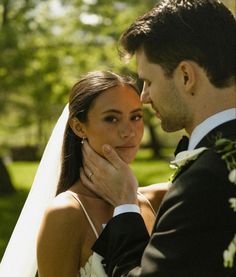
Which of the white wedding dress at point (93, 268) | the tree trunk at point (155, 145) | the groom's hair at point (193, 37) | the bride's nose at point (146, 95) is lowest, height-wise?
the tree trunk at point (155, 145)

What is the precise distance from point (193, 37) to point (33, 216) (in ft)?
6.20

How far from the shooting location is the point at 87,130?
345cm

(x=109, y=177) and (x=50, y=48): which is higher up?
(x=50, y=48)

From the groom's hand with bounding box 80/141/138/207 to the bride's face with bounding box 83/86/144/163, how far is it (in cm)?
10

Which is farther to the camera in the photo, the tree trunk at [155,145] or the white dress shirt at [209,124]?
the tree trunk at [155,145]

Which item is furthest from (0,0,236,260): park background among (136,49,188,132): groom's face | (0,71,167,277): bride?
(136,49,188,132): groom's face

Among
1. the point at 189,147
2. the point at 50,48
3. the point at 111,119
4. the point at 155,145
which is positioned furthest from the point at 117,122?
the point at 155,145

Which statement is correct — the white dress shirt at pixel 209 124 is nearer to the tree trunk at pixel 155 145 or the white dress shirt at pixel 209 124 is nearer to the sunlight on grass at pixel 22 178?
the sunlight on grass at pixel 22 178

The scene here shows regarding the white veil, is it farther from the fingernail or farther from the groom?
the groom

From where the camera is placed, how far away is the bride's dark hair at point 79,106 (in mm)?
3414

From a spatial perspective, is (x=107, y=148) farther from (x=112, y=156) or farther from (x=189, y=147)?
(x=189, y=147)

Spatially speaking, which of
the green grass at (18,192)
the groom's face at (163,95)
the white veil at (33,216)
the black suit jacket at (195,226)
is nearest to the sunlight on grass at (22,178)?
the green grass at (18,192)

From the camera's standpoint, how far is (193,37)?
2455 millimetres

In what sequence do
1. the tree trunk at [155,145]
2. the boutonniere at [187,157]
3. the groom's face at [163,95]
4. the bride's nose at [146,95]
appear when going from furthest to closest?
1. the tree trunk at [155,145]
2. the bride's nose at [146,95]
3. the groom's face at [163,95]
4. the boutonniere at [187,157]
